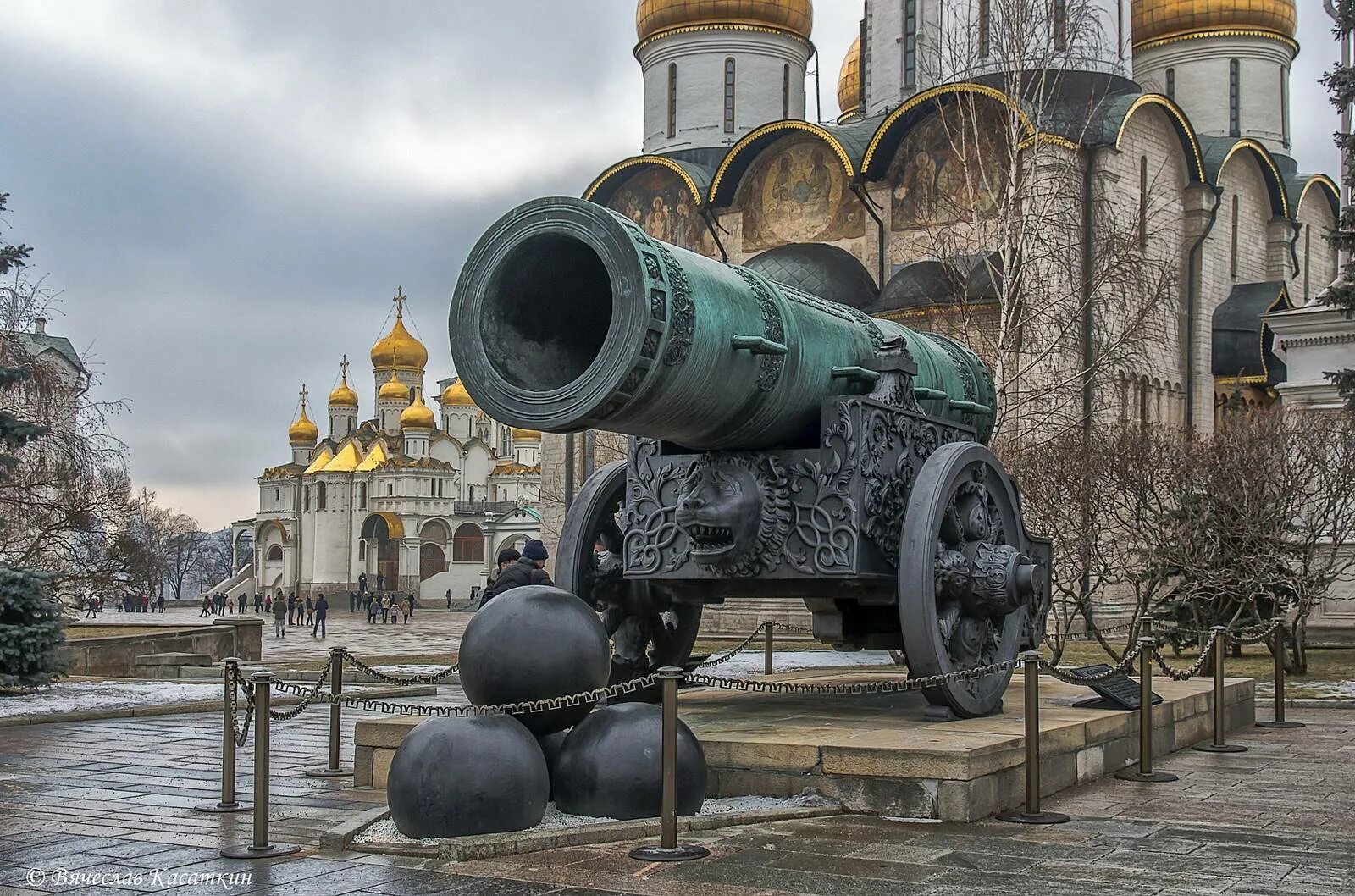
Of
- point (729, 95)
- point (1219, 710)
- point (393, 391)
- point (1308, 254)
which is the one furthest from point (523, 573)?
point (393, 391)

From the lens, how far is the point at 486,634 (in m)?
6.07

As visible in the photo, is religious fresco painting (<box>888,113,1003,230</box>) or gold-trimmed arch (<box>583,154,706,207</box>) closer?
religious fresco painting (<box>888,113,1003,230</box>)

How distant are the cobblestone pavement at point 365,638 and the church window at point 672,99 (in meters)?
13.4

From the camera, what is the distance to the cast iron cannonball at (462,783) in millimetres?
5633

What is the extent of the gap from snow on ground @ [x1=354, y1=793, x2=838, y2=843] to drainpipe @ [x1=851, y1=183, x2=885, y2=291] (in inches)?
971

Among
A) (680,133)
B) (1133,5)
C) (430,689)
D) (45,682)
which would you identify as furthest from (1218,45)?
(45,682)

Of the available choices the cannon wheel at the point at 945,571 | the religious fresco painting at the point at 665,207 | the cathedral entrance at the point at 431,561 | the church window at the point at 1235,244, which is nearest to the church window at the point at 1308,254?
the church window at the point at 1235,244

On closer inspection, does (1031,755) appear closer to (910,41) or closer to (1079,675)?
(1079,675)

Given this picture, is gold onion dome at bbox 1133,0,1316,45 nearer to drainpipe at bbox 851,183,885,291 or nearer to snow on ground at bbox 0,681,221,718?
drainpipe at bbox 851,183,885,291

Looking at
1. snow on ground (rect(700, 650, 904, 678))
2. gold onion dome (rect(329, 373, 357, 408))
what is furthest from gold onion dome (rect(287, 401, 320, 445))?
snow on ground (rect(700, 650, 904, 678))

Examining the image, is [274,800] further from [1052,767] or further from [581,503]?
[1052,767]

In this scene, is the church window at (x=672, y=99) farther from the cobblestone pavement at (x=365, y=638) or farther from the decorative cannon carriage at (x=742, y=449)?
the decorative cannon carriage at (x=742, y=449)

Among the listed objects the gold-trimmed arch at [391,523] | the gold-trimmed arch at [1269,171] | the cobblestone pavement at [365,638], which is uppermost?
the gold-trimmed arch at [1269,171]

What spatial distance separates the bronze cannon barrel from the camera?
5.83 m
